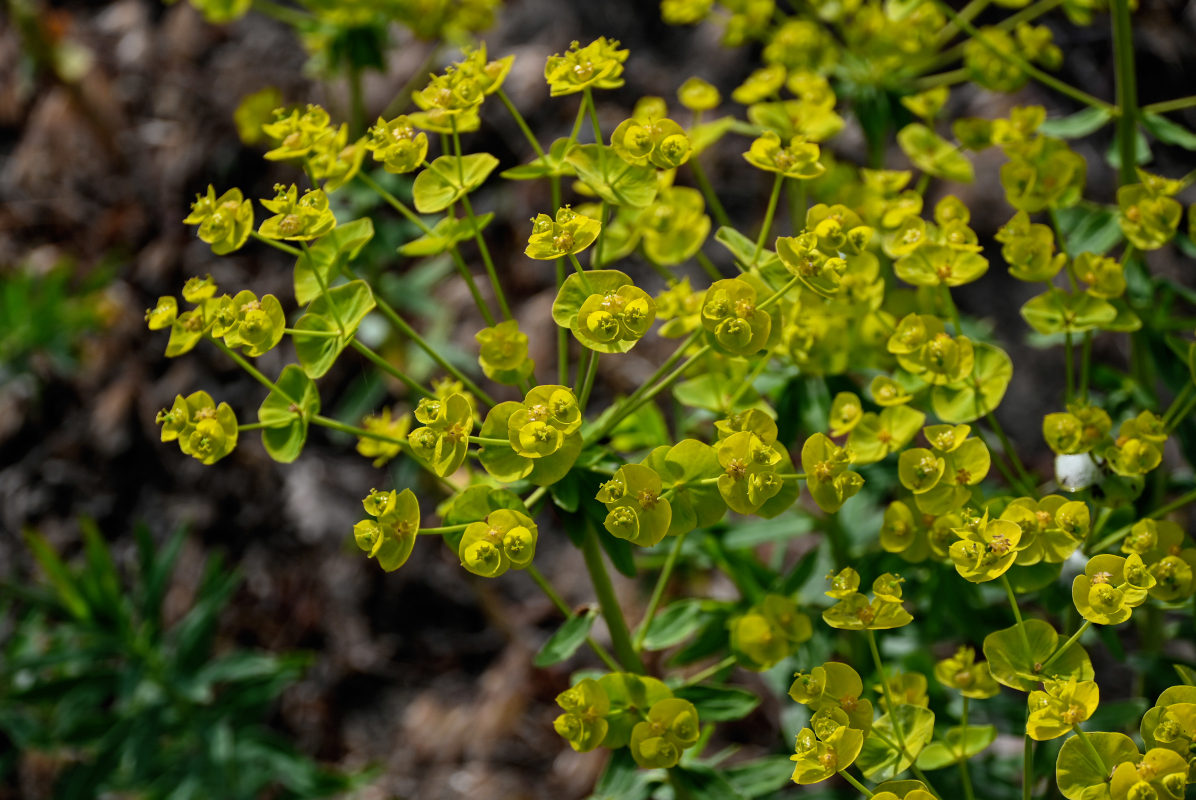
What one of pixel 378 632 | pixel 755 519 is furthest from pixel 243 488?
pixel 755 519

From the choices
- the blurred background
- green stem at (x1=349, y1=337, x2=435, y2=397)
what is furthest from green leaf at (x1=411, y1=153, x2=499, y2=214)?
the blurred background

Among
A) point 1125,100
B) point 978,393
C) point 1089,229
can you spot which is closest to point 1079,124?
point 1125,100

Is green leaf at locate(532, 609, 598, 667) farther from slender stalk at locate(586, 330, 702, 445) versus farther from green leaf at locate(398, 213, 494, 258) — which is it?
green leaf at locate(398, 213, 494, 258)

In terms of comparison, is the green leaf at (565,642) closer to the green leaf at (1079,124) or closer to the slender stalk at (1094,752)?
the slender stalk at (1094,752)

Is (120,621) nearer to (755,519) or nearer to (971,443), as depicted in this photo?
(755,519)

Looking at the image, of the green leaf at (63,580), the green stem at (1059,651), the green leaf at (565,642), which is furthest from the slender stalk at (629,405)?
the green leaf at (63,580)

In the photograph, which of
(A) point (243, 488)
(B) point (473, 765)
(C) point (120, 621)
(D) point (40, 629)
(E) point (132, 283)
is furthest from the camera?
(E) point (132, 283)

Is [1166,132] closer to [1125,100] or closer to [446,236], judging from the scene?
[1125,100]
